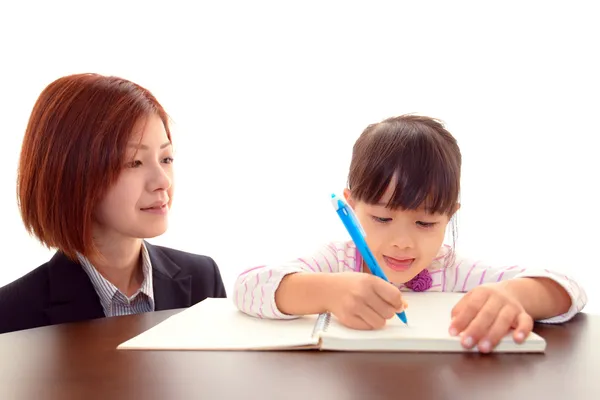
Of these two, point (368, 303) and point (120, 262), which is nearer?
point (368, 303)

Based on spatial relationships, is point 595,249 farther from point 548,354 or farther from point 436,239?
point 548,354

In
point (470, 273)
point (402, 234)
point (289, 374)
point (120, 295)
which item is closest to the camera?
point (289, 374)

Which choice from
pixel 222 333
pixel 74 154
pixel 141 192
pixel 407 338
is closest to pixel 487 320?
pixel 407 338

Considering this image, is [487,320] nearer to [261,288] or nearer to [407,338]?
[407,338]

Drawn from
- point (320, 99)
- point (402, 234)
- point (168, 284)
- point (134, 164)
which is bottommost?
point (168, 284)

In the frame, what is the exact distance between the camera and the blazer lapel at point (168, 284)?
1.30m

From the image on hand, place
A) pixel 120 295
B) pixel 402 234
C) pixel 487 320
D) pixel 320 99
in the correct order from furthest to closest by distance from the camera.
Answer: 1. pixel 320 99
2. pixel 120 295
3. pixel 402 234
4. pixel 487 320

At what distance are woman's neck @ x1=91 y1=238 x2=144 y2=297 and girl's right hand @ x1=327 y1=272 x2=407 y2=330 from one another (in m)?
0.62

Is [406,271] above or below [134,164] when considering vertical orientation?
below

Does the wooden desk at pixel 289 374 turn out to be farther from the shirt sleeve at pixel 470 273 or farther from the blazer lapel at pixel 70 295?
the blazer lapel at pixel 70 295

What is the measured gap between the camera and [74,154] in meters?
1.20

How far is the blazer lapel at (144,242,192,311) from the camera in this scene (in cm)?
130

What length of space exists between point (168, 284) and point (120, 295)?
0.37 ft

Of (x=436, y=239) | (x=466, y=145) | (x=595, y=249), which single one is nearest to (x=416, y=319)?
(x=436, y=239)
